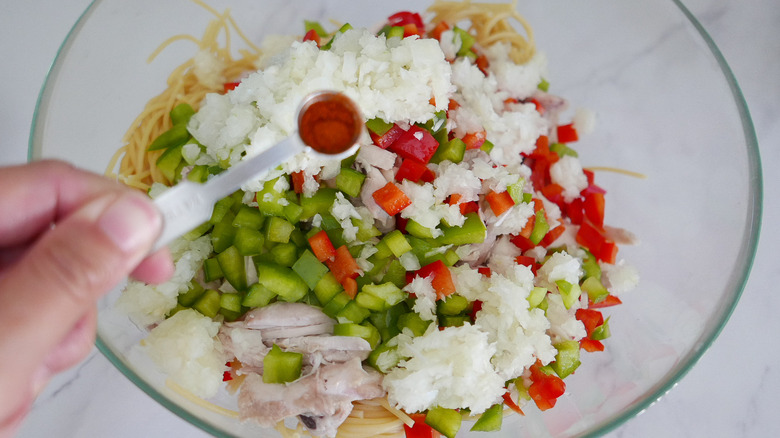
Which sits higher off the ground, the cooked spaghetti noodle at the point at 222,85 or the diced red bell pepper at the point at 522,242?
the cooked spaghetti noodle at the point at 222,85

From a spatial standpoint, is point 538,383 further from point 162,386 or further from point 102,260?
point 102,260

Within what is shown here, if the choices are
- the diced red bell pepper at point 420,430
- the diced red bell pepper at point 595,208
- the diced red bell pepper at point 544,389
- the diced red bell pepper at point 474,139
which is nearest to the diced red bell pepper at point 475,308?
the diced red bell pepper at point 544,389

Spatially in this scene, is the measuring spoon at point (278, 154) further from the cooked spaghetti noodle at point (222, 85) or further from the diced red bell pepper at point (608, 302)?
the diced red bell pepper at point (608, 302)

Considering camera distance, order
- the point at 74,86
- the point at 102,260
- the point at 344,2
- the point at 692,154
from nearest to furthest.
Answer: the point at 102,260
the point at 74,86
the point at 692,154
the point at 344,2

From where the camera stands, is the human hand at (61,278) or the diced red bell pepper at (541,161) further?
the diced red bell pepper at (541,161)

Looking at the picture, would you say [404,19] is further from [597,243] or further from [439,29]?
[597,243]

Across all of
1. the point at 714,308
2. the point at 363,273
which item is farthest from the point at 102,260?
the point at 714,308
